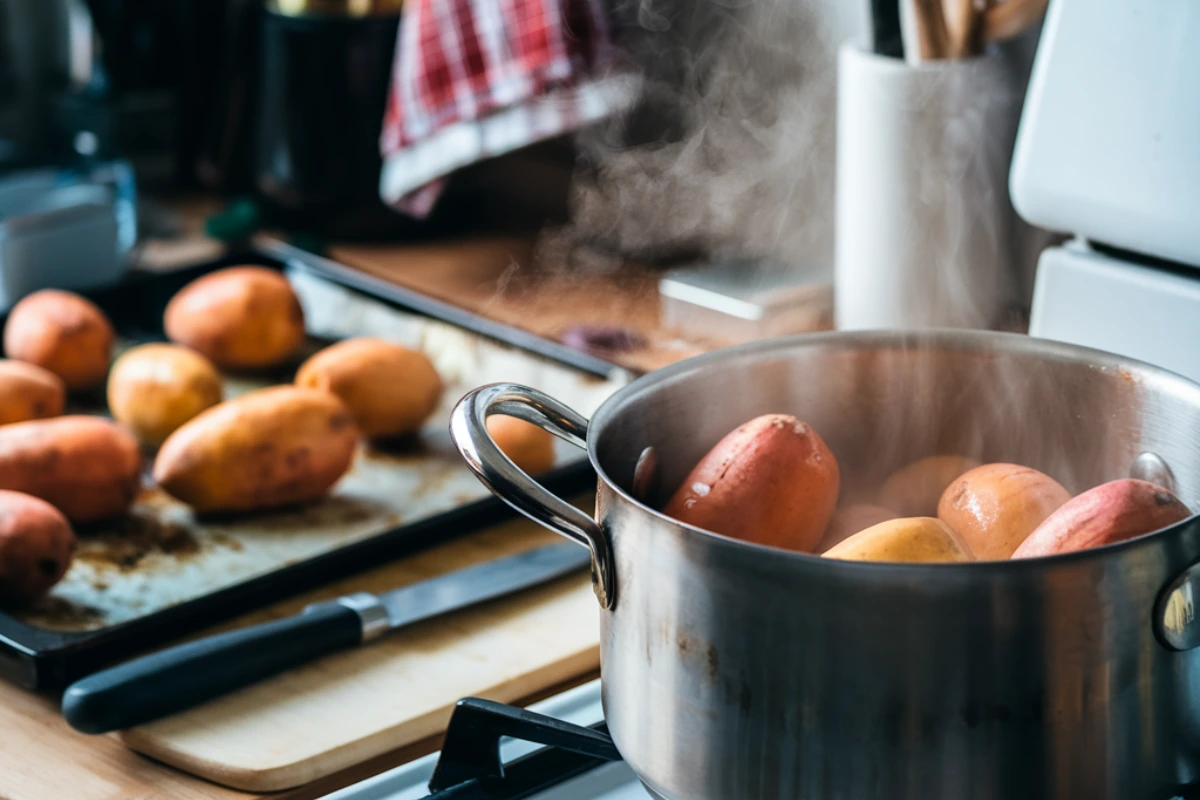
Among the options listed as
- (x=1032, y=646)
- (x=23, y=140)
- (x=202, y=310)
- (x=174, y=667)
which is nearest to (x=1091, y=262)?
(x=1032, y=646)

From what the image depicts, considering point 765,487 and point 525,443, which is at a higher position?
point 765,487

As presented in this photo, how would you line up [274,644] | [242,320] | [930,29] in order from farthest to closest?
[242,320]
[930,29]
[274,644]

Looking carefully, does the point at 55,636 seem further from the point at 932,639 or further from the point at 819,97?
the point at 819,97

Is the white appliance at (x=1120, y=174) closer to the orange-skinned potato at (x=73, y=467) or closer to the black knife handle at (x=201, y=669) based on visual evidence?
the black knife handle at (x=201, y=669)

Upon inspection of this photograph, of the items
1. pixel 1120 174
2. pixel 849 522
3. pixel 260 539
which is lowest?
pixel 260 539

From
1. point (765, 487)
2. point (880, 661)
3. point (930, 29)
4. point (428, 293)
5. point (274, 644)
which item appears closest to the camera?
point (880, 661)

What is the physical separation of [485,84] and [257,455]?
0.49 meters

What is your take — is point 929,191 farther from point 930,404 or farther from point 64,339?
point 64,339

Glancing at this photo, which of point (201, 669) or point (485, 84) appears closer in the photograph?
point (201, 669)

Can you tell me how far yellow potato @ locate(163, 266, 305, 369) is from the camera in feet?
2.95

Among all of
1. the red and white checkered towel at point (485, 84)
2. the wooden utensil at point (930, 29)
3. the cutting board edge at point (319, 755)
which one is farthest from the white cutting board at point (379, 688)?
the red and white checkered towel at point (485, 84)

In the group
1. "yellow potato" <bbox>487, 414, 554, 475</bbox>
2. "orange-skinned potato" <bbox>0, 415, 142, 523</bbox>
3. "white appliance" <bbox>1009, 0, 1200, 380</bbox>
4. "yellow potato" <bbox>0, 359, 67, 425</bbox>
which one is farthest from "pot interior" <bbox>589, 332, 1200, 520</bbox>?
"yellow potato" <bbox>0, 359, 67, 425</bbox>

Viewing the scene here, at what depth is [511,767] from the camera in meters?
0.49

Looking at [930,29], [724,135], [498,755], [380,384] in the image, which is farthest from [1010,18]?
[498,755]
